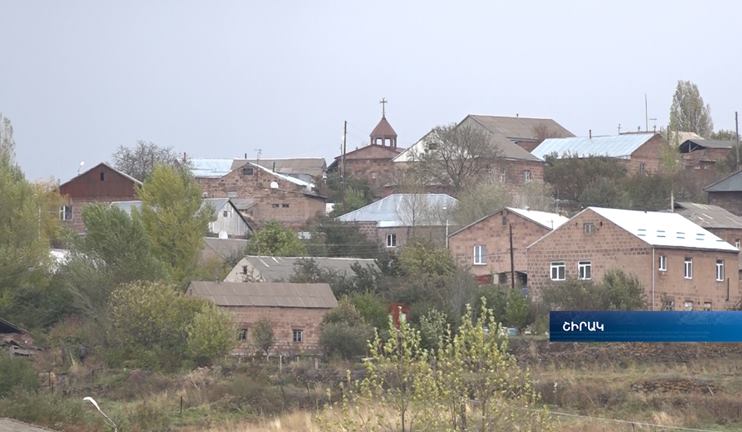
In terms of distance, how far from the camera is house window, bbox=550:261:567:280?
50828 millimetres

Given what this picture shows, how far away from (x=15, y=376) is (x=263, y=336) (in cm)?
868

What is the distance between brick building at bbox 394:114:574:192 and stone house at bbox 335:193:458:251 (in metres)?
7.78

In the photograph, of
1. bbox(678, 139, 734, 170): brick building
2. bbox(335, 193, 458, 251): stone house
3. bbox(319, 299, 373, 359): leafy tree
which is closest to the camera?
bbox(319, 299, 373, 359): leafy tree

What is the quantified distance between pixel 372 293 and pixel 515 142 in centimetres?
3936

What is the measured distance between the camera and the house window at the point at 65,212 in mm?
71606

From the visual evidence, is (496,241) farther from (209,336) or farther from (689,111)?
(689,111)

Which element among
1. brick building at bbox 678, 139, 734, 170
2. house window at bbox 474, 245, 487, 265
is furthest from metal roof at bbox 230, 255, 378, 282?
brick building at bbox 678, 139, 734, 170

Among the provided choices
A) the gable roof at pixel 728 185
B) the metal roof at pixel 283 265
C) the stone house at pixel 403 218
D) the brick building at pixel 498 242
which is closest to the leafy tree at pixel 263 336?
the metal roof at pixel 283 265

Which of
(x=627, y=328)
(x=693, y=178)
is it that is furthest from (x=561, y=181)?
(x=627, y=328)

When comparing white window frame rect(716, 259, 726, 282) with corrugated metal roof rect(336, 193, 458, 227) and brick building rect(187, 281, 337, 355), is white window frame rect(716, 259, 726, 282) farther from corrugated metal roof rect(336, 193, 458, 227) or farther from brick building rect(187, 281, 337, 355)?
corrugated metal roof rect(336, 193, 458, 227)

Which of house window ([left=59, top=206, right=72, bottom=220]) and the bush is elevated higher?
house window ([left=59, top=206, right=72, bottom=220])

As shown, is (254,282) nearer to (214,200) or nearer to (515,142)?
(214,200)

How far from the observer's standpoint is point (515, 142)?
294ft

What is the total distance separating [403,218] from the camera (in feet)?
220
